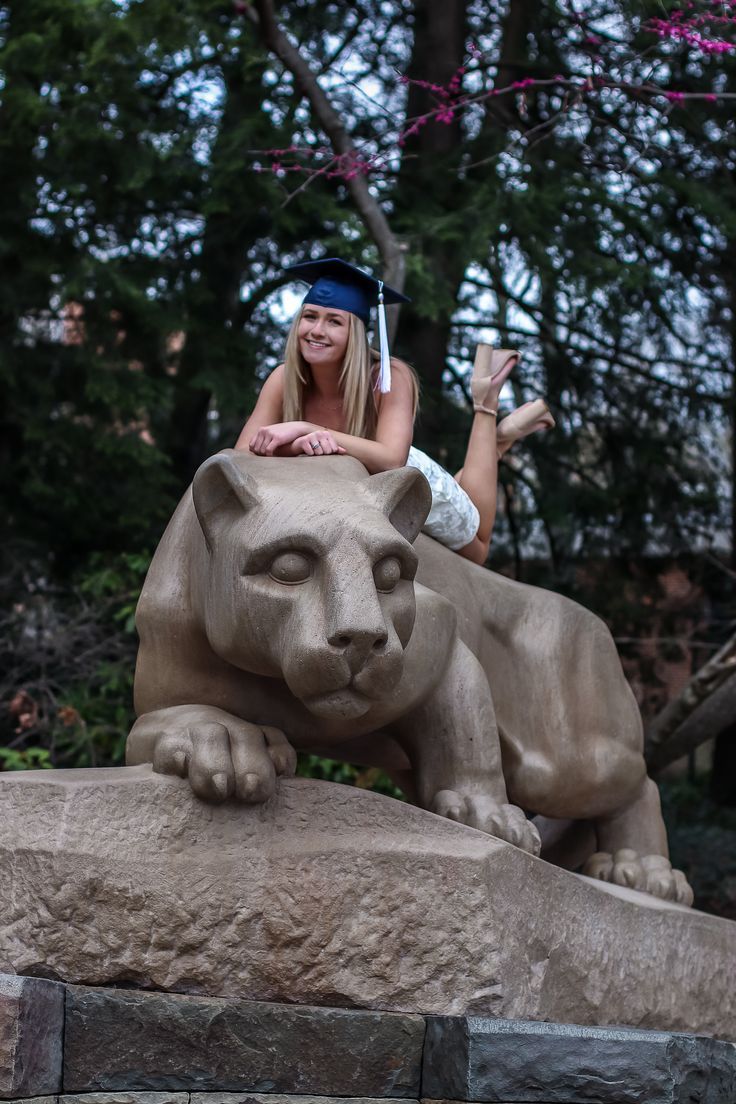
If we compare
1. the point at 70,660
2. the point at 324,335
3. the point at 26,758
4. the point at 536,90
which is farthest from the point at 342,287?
the point at 536,90

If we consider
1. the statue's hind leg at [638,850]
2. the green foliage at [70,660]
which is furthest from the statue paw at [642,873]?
the green foliage at [70,660]

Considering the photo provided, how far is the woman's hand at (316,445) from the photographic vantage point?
358cm

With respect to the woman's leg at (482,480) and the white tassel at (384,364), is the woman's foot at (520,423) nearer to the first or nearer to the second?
the woman's leg at (482,480)

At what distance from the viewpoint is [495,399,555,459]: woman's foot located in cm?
459

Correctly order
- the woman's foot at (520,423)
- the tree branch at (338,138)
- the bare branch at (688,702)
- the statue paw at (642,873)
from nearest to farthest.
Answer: the statue paw at (642,873), the woman's foot at (520,423), the tree branch at (338,138), the bare branch at (688,702)

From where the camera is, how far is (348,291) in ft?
12.7

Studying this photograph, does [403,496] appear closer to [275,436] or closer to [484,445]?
[275,436]

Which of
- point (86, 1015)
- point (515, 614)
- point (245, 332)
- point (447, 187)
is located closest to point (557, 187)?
point (447, 187)

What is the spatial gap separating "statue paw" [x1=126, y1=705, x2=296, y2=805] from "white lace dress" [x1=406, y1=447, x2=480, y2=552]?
3.27ft

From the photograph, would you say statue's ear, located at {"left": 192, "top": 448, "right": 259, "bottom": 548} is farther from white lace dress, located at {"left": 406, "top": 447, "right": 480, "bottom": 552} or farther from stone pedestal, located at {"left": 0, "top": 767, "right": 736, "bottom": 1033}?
white lace dress, located at {"left": 406, "top": 447, "right": 480, "bottom": 552}

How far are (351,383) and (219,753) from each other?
3.90 feet

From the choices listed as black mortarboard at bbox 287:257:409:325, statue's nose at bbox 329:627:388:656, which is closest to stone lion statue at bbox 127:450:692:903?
statue's nose at bbox 329:627:388:656

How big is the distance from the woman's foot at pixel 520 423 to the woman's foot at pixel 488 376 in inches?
3.4

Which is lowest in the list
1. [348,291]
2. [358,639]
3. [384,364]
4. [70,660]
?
[70,660]
